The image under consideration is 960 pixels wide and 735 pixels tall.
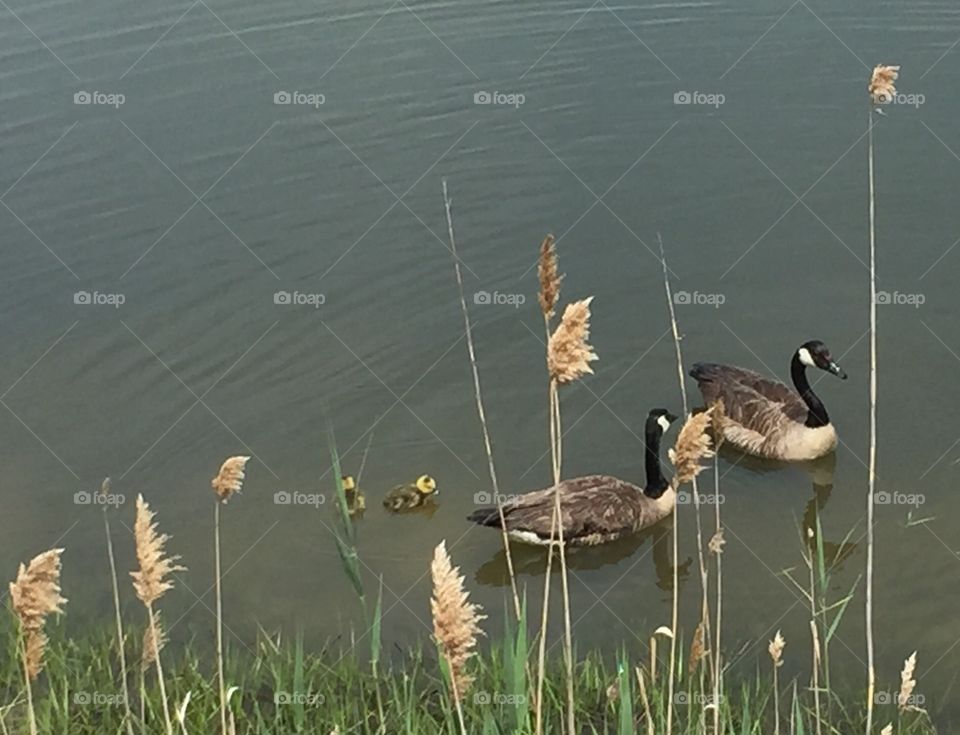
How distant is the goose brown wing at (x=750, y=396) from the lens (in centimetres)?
967

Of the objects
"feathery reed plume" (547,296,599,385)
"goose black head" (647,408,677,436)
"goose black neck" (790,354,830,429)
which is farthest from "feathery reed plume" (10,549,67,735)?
"goose black neck" (790,354,830,429)

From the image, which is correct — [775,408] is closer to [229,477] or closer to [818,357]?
[818,357]

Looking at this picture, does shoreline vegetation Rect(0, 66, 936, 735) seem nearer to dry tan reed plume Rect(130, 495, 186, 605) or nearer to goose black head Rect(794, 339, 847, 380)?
dry tan reed plume Rect(130, 495, 186, 605)

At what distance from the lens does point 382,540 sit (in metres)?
8.70

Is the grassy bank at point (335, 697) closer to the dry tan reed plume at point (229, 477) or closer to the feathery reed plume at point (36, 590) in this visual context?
the dry tan reed plume at point (229, 477)

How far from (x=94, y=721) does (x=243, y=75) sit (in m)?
9.32

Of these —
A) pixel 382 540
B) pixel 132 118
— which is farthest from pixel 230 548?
pixel 132 118

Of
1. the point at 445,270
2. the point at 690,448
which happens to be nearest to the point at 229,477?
the point at 690,448

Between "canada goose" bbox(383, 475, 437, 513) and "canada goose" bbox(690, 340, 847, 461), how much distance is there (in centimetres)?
209

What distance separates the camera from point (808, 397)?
9547 mm

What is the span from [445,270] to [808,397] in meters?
3.24

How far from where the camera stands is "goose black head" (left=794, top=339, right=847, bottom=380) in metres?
9.42

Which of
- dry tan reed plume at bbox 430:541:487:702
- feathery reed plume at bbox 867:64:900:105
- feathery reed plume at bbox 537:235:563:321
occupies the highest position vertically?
feathery reed plume at bbox 867:64:900:105

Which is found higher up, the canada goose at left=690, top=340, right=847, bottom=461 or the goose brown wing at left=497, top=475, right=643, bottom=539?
the canada goose at left=690, top=340, right=847, bottom=461
